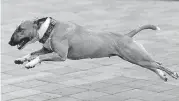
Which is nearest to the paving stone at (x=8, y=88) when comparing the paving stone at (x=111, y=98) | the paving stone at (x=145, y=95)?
the paving stone at (x=111, y=98)

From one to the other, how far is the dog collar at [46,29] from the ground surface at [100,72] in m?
1.87

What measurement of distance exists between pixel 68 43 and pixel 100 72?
354cm

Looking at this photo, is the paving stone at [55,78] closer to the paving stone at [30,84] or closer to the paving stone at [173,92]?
the paving stone at [30,84]

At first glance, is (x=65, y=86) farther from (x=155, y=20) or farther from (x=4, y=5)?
(x=4, y=5)

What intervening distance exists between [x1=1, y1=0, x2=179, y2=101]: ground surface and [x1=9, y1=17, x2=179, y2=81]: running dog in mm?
1332

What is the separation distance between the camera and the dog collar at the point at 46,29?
29.5 feet

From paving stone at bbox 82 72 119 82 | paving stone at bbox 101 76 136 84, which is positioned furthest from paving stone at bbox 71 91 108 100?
paving stone at bbox 82 72 119 82

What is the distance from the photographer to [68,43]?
9.15 m

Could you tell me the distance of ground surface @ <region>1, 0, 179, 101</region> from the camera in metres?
10.8

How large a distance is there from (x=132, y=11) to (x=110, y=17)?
140cm

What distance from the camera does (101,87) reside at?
446 inches

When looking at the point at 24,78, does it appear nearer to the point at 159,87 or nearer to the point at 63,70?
the point at 63,70

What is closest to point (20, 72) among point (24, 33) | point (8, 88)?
point (8, 88)

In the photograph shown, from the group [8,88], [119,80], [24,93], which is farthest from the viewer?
[119,80]
